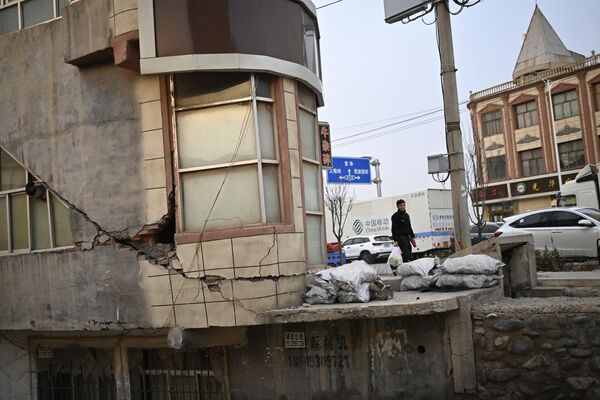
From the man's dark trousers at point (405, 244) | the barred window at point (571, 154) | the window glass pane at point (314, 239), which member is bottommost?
the man's dark trousers at point (405, 244)

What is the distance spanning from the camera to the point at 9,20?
8500mm

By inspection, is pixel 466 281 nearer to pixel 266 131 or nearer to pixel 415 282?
pixel 415 282

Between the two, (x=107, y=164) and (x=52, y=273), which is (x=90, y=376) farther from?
(x=107, y=164)

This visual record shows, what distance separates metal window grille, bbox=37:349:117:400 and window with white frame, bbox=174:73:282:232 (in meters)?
3.01

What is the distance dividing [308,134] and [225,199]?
5.86ft

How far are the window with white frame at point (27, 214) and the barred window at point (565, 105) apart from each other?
3627 centimetres

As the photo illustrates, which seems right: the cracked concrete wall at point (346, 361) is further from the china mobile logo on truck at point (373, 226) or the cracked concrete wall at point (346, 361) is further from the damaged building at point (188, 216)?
the china mobile logo on truck at point (373, 226)

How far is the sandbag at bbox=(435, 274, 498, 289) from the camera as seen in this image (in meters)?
6.64

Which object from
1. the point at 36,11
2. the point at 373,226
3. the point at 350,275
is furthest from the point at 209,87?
the point at 373,226

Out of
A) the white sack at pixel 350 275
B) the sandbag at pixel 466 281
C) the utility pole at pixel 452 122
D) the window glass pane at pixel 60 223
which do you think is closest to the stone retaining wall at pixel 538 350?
the sandbag at pixel 466 281

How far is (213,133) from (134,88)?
1369mm

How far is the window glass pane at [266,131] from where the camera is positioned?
22.0 ft

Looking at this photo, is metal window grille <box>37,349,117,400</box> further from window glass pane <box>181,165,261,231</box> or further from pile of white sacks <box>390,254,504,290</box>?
pile of white sacks <box>390,254,504,290</box>

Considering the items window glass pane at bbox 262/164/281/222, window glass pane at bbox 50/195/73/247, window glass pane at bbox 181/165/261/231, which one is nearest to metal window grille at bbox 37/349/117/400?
window glass pane at bbox 50/195/73/247
